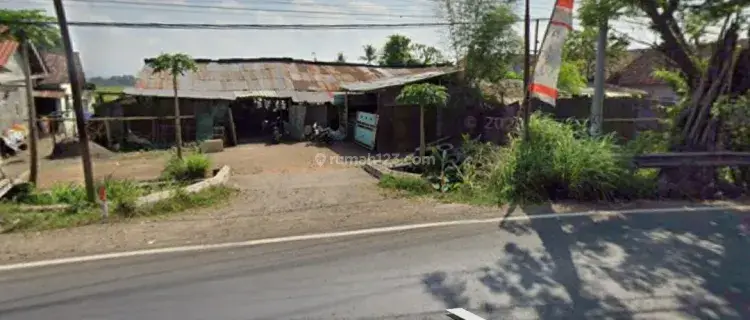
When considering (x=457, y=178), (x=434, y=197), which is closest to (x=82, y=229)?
(x=434, y=197)

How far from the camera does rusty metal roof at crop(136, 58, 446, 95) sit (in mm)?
22984

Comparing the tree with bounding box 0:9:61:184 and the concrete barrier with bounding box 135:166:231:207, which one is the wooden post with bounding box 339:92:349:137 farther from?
the tree with bounding box 0:9:61:184

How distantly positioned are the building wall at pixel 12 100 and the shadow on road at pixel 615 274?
61.2ft

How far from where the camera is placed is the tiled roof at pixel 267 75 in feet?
75.3

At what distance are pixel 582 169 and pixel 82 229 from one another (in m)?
7.99

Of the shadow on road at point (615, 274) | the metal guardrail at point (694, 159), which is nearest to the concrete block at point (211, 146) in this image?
the shadow on road at point (615, 274)

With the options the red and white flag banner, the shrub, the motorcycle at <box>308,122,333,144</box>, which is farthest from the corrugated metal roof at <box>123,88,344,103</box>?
the red and white flag banner

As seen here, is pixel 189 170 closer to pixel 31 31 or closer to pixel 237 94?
pixel 31 31

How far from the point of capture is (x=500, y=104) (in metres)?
16.8

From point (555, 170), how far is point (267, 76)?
1989 centimetres

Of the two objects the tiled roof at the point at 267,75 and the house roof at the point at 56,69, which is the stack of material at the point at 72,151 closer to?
the tiled roof at the point at 267,75

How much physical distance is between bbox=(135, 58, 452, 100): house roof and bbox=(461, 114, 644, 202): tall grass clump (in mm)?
15142

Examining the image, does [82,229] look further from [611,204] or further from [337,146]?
[337,146]

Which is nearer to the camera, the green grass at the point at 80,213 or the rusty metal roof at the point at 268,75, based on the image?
the green grass at the point at 80,213
